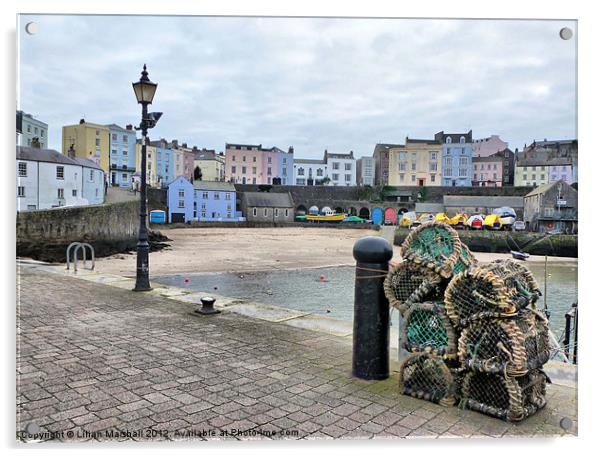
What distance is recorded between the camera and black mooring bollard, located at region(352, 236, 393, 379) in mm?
4211

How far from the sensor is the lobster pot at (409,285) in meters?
3.90

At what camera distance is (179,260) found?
82.8 ft

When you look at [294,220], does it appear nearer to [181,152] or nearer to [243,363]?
[181,152]

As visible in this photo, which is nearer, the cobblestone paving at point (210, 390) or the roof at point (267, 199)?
the cobblestone paving at point (210, 390)

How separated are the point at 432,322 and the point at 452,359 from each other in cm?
33

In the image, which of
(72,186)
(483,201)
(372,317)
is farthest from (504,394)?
(483,201)

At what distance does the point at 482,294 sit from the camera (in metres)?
3.48

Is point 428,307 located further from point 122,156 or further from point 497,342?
point 122,156

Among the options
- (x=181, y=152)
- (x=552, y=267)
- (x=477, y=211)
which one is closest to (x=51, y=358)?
(x=552, y=267)

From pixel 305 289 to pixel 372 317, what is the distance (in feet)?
40.3

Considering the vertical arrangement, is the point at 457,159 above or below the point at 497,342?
above

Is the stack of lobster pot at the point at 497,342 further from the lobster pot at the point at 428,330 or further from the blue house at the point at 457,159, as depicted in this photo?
the blue house at the point at 457,159

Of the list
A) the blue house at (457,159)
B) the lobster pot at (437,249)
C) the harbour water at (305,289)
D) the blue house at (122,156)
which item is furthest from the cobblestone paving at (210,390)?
the blue house at (457,159)

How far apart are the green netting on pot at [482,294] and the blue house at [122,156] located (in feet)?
Answer: 205
